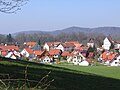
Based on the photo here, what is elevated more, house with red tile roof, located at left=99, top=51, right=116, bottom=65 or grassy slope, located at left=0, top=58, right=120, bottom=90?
grassy slope, located at left=0, top=58, right=120, bottom=90

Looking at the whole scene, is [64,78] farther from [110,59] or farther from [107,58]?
[107,58]

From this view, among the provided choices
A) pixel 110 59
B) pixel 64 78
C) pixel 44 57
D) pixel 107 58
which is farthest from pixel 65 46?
pixel 64 78

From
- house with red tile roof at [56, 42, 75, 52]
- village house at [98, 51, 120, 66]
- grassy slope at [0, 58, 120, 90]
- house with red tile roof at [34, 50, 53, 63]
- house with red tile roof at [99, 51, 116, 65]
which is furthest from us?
house with red tile roof at [56, 42, 75, 52]

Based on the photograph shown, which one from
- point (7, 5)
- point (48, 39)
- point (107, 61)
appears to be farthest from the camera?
point (48, 39)

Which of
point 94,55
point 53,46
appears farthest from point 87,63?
point 53,46

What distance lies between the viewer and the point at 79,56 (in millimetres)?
84938

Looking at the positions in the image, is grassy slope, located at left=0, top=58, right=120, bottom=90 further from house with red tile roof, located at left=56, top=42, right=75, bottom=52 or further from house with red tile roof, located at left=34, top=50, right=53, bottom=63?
house with red tile roof, located at left=56, top=42, right=75, bottom=52

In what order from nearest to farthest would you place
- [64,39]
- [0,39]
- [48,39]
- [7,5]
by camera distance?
[7,5] → [0,39] → [48,39] → [64,39]

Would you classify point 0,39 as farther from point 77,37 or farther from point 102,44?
point 77,37

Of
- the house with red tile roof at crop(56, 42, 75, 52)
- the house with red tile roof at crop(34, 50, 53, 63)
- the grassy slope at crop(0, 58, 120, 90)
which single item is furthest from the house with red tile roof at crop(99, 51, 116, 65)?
the grassy slope at crop(0, 58, 120, 90)

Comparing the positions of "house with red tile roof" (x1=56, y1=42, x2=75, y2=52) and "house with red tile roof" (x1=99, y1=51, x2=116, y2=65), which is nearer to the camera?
"house with red tile roof" (x1=99, y1=51, x2=116, y2=65)

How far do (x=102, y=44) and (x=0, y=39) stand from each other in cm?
3693

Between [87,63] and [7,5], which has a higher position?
[7,5]

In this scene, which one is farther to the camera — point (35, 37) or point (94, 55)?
point (35, 37)
